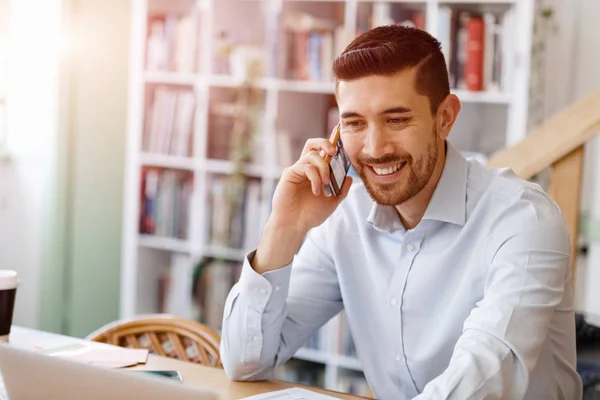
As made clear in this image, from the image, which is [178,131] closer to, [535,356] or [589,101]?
[589,101]

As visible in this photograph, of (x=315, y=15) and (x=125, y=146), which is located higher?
(x=315, y=15)

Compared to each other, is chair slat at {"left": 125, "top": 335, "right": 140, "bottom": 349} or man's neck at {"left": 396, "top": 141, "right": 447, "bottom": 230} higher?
man's neck at {"left": 396, "top": 141, "right": 447, "bottom": 230}

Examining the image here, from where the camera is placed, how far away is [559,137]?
1.91 metres

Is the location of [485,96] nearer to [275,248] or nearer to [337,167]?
[337,167]

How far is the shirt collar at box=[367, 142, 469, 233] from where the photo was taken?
159 centimetres

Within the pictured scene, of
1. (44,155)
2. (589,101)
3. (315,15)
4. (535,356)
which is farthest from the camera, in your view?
(44,155)

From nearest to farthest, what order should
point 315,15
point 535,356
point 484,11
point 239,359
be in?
point 535,356 → point 239,359 → point 484,11 → point 315,15

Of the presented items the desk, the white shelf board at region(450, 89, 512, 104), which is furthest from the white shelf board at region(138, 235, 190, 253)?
the desk

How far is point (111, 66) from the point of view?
3811mm

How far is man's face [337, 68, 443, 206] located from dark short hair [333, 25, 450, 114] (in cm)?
2

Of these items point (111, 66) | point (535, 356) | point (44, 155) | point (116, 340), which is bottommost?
point (116, 340)

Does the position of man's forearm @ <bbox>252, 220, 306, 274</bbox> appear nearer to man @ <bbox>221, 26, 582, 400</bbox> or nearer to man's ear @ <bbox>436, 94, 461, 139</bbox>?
man @ <bbox>221, 26, 582, 400</bbox>

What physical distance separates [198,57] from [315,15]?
0.54m

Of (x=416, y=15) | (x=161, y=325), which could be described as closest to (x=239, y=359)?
(x=161, y=325)
